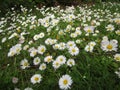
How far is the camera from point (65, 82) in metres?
2.28

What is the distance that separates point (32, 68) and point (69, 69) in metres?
0.47

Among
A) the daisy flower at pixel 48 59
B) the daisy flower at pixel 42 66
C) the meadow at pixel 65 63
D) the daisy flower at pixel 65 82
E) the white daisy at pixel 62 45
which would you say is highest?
the daisy flower at pixel 65 82

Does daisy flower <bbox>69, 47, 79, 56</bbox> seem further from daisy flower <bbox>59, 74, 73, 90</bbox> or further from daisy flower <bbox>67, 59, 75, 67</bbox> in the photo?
daisy flower <bbox>59, 74, 73, 90</bbox>

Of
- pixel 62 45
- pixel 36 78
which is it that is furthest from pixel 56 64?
pixel 62 45

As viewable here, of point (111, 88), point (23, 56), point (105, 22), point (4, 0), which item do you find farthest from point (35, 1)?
point (111, 88)

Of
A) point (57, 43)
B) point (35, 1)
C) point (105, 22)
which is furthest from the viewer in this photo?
point (35, 1)

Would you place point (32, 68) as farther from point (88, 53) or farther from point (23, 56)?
point (88, 53)

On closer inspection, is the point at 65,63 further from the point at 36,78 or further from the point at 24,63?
the point at 24,63

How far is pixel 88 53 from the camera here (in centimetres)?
280

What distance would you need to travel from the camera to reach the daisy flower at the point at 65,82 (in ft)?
7.40

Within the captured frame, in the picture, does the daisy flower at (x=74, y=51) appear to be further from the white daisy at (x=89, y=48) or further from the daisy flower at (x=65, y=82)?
the daisy flower at (x=65, y=82)

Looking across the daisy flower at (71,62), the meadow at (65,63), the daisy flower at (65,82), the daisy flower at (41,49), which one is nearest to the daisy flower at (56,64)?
the meadow at (65,63)

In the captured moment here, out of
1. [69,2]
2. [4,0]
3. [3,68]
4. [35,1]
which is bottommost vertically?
[69,2]

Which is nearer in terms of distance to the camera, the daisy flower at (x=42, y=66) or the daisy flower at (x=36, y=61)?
the daisy flower at (x=42, y=66)
